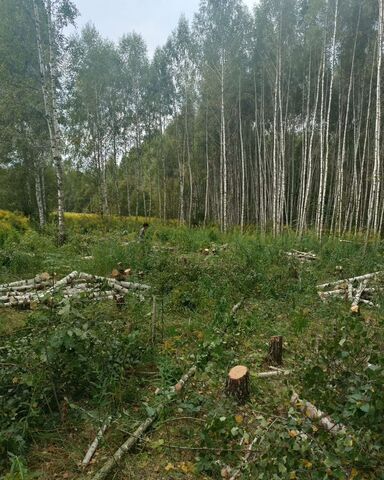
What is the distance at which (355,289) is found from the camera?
222 inches

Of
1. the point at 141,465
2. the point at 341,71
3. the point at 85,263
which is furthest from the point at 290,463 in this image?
the point at 341,71

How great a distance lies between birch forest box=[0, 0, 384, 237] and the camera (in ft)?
38.4

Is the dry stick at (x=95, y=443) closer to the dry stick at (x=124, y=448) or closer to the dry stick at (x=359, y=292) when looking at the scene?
the dry stick at (x=124, y=448)

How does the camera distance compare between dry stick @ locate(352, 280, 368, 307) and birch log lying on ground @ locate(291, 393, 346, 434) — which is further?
dry stick @ locate(352, 280, 368, 307)

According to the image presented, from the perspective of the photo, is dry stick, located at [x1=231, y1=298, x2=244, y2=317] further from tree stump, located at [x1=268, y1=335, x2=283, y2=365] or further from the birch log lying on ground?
the birch log lying on ground

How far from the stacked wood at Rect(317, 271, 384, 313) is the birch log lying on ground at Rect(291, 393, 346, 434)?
296 centimetres

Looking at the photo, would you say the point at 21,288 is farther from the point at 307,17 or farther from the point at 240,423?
the point at 307,17

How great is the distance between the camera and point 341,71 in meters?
15.0

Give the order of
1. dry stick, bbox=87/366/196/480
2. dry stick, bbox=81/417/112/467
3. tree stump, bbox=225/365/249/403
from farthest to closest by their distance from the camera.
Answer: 1. tree stump, bbox=225/365/249/403
2. dry stick, bbox=81/417/112/467
3. dry stick, bbox=87/366/196/480

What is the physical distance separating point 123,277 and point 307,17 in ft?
→ 42.5

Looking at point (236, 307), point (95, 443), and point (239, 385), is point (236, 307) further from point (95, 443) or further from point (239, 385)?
point (95, 443)

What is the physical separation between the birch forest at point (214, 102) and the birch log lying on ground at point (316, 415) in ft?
24.1

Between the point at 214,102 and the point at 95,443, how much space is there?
17434 mm

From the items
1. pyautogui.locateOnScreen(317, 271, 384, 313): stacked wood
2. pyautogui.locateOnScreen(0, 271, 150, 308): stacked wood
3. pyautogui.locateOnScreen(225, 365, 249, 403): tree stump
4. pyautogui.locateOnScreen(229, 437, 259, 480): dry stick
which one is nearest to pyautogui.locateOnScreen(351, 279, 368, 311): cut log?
pyautogui.locateOnScreen(317, 271, 384, 313): stacked wood
